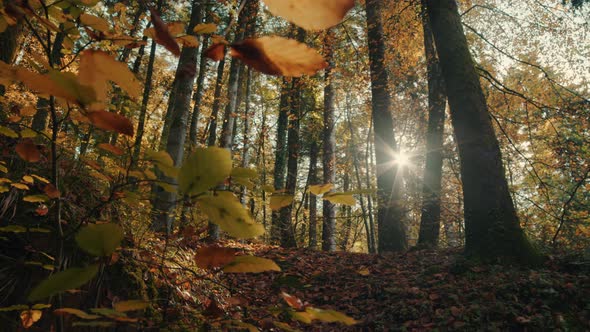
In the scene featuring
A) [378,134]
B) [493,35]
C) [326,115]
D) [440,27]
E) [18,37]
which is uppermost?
[493,35]

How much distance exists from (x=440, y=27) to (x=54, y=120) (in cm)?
502

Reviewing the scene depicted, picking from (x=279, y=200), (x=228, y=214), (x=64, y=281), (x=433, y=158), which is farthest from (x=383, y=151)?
(x=64, y=281)

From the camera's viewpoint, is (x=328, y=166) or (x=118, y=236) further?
(x=328, y=166)

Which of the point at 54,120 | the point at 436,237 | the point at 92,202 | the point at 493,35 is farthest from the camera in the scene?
the point at 493,35

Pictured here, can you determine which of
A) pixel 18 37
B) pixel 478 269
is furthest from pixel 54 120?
pixel 478 269

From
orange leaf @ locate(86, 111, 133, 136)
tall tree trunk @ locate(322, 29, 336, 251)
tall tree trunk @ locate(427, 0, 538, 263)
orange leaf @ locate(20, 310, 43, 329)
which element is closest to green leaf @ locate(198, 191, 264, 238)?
orange leaf @ locate(86, 111, 133, 136)

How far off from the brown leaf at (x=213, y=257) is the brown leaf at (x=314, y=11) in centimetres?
40

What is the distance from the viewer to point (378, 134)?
690 centimetres

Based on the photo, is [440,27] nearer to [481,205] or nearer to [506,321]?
[481,205]

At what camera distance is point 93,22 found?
0.66m

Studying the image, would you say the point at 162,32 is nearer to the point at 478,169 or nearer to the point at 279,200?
the point at 279,200

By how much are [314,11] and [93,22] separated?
22.2 inches

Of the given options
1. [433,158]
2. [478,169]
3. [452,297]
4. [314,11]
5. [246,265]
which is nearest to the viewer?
[314,11]

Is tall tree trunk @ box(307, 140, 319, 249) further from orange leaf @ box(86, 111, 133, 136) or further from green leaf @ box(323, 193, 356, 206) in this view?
orange leaf @ box(86, 111, 133, 136)
